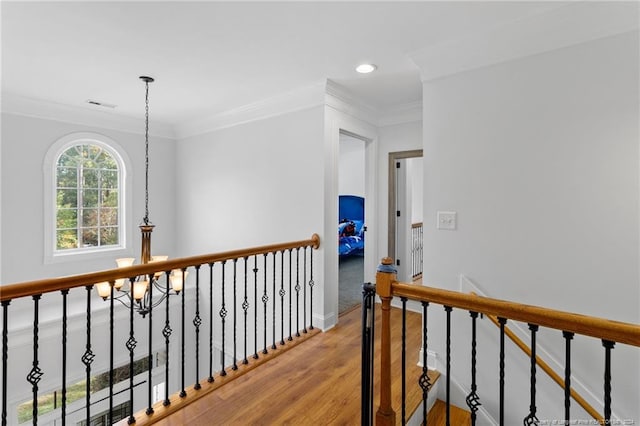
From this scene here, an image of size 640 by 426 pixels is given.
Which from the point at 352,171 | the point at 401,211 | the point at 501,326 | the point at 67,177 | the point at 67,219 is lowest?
the point at 501,326

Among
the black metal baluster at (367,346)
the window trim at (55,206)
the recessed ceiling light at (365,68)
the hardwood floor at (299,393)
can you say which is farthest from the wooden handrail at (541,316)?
the window trim at (55,206)

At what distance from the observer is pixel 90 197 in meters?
4.54

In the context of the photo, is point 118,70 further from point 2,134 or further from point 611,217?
point 611,217

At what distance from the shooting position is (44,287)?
1545mm

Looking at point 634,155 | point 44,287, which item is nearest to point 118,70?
point 44,287

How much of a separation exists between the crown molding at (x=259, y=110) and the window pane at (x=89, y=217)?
1709mm

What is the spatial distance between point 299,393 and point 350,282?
132 inches

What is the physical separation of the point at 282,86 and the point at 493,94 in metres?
2.06

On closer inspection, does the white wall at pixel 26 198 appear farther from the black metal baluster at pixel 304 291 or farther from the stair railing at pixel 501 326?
the stair railing at pixel 501 326

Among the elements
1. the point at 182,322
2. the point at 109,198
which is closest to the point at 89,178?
the point at 109,198

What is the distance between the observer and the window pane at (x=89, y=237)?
176 inches

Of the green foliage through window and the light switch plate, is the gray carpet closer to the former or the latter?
the light switch plate

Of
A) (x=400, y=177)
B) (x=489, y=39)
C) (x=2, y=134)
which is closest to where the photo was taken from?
(x=489, y=39)

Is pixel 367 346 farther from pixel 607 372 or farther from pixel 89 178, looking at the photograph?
pixel 89 178
